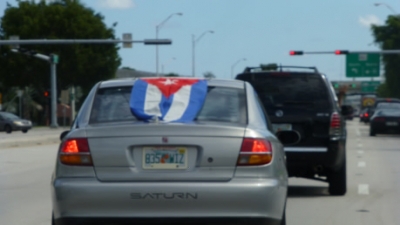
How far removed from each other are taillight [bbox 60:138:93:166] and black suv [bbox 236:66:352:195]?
583 centimetres

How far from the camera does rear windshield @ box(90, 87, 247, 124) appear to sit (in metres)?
7.51

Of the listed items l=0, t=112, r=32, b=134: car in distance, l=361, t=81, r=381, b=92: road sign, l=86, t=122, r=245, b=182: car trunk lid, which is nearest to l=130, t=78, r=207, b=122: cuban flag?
l=86, t=122, r=245, b=182: car trunk lid

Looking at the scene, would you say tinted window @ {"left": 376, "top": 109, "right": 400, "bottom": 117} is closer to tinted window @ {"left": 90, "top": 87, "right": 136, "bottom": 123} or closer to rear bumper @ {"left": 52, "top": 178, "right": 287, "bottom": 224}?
tinted window @ {"left": 90, "top": 87, "right": 136, "bottom": 123}

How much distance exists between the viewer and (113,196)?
6930 mm

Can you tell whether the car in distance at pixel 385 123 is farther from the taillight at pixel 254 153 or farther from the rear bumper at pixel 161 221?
the rear bumper at pixel 161 221

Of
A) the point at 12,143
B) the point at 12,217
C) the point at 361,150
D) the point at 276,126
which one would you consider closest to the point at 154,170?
the point at 12,217

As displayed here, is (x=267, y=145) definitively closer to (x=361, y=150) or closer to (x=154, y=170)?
→ (x=154, y=170)

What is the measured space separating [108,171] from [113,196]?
22 cm

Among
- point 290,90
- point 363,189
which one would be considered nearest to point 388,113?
point 363,189

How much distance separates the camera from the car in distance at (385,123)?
1706 inches

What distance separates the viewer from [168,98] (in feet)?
25.5

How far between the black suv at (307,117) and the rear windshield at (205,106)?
494 cm

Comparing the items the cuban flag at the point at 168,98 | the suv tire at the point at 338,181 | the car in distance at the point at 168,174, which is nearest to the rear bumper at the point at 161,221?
the car in distance at the point at 168,174

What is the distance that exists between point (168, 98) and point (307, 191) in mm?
6936
